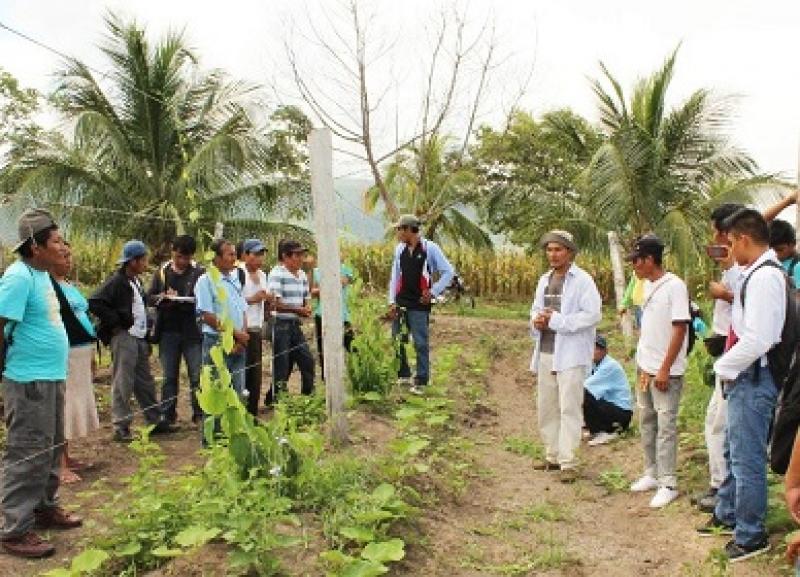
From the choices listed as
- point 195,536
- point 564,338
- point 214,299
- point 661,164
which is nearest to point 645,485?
point 564,338

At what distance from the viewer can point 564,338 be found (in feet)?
19.5

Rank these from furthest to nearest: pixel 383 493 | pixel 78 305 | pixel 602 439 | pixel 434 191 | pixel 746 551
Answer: pixel 434 191, pixel 602 439, pixel 78 305, pixel 383 493, pixel 746 551

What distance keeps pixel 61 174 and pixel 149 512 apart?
1165 cm

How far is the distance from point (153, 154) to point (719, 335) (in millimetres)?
12556

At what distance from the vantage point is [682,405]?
7.54m

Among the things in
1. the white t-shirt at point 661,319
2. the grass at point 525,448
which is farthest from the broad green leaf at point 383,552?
the grass at point 525,448

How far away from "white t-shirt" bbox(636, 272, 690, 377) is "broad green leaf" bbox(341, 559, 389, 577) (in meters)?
2.48

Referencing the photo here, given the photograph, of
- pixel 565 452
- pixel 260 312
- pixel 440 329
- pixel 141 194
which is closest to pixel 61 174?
pixel 141 194

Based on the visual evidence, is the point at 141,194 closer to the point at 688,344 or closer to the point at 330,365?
the point at 330,365

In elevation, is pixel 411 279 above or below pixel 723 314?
above

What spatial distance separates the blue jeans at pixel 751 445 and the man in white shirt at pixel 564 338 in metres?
1.79

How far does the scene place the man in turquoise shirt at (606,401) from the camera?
719 centimetres

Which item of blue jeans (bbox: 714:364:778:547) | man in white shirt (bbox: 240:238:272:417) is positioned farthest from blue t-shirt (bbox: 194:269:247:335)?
blue jeans (bbox: 714:364:778:547)

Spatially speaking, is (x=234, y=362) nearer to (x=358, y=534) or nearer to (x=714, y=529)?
(x=358, y=534)
